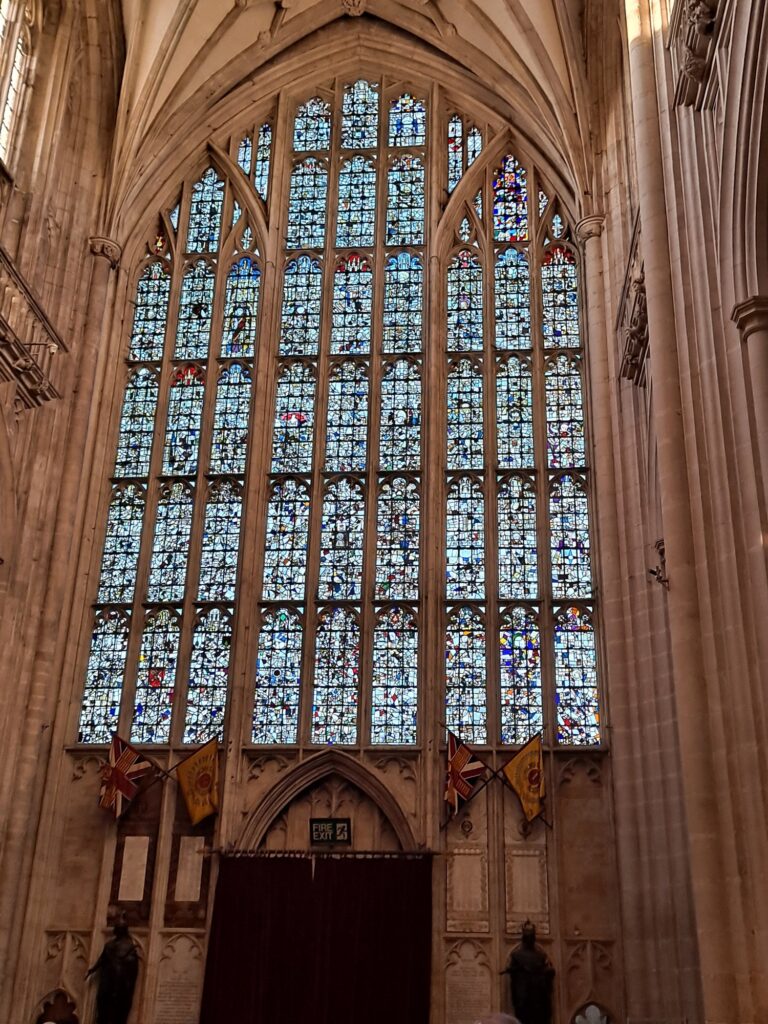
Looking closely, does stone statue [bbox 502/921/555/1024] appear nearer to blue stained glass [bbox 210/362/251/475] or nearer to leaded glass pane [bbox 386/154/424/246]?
blue stained glass [bbox 210/362/251/475]

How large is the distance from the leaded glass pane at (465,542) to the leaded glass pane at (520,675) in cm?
63

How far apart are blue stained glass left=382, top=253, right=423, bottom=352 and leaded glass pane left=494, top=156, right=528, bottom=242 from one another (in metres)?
1.44

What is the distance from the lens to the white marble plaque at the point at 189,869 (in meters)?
14.4

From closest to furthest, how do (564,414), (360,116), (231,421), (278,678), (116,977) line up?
(116,977) → (278,678) → (564,414) → (231,421) → (360,116)

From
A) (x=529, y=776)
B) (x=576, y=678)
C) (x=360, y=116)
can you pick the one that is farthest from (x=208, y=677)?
(x=360, y=116)

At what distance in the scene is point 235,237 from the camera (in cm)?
1873

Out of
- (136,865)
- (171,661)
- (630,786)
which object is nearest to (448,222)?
(171,661)

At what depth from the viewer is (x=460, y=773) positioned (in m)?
14.5

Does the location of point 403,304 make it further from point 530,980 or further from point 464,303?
point 530,980

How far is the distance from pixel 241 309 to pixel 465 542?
525cm

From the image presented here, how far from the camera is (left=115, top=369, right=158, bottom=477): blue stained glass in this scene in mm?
17172

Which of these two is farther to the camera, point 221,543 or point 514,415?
point 514,415

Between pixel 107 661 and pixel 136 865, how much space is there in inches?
109

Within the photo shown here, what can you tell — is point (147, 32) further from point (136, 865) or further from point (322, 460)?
point (136, 865)
